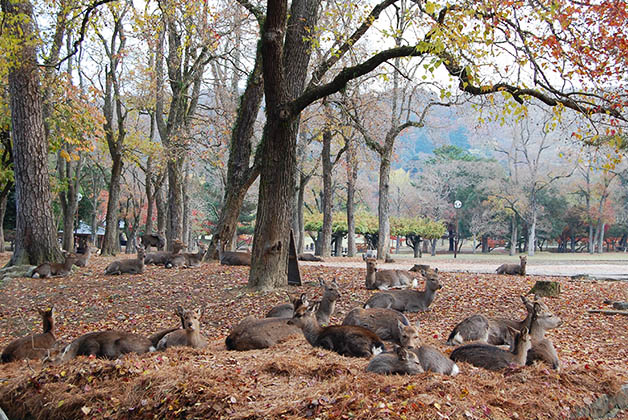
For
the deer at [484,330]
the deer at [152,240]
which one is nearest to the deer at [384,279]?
the deer at [484,330]

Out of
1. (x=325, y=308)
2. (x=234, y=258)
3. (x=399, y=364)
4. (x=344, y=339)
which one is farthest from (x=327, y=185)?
(x=399, y=364)

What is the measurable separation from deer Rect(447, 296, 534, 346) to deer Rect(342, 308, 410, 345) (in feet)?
2.38

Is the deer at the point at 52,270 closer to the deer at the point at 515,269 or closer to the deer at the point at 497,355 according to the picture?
the deer at the point at 497,355

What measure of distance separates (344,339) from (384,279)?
617 cm

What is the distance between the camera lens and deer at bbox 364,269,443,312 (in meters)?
10.3

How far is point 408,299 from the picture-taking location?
1062 centimetres

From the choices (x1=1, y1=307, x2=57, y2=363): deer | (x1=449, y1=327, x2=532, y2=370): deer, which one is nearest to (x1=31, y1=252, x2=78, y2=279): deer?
(x1=1, y1=307, x2=57, y2=363): deer

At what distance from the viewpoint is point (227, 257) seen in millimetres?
17938

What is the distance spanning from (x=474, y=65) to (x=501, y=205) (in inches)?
1768

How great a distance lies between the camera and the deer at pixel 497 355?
20.2 ft

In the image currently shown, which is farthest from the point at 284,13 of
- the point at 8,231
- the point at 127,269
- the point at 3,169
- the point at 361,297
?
the point at 8,231

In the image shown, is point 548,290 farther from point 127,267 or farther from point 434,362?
point 127,267

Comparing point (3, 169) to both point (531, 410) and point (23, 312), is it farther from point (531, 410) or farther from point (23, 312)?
point (531, 410)

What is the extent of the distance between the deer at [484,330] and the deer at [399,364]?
227 cm
